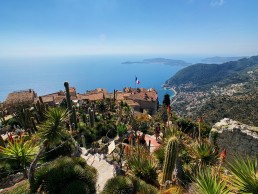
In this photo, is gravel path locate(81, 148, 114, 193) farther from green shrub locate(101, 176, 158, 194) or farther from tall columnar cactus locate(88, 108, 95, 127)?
tall columnar cactus locate(88, 108, 95, 127)

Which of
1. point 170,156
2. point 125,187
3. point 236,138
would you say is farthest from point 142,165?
point 236,138

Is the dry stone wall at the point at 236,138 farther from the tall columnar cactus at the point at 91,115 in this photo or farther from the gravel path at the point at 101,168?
the tall columnar cactus at the point at 91,115

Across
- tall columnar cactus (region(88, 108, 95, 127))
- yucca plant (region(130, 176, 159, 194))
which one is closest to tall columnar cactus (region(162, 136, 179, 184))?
yucca plant (region(130, 176, 159, 194))

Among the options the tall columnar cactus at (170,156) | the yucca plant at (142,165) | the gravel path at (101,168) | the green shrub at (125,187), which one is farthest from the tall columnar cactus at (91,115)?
the tall columnar cactus at (170,156)

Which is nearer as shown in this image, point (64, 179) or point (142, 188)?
point (142, 188)

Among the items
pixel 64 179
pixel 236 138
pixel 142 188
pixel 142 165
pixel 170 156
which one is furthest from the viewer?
pixel 236 138

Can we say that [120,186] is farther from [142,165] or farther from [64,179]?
[64,179]
